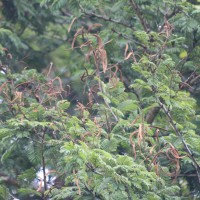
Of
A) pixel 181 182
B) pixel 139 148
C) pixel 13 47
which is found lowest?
pixel 181 182

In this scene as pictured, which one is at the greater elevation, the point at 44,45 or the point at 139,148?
the point at 139,148

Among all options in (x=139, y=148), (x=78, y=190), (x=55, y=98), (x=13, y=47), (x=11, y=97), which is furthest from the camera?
(x=13, y=47)

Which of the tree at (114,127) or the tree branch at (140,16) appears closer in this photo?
the tree at (114,127)

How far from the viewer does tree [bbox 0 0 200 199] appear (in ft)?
14.3

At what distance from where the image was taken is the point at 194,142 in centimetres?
507

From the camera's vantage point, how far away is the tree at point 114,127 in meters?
4.36

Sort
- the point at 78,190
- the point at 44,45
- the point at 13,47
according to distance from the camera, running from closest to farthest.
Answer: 1. the point at 78,190
2. the point at 13,47
3. the point at 44,45

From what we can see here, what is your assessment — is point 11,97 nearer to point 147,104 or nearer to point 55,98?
point 55,98

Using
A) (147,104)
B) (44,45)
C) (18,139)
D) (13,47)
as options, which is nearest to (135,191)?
(18,139)

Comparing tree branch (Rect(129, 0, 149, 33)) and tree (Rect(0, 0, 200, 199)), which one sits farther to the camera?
tree branch (Rect(129, 0, 149, 33))

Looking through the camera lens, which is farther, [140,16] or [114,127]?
[140,16]

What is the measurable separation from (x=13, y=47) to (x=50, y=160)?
7.74ft

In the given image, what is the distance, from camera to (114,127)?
5.25 meters

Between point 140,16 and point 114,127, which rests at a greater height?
point 140,16
